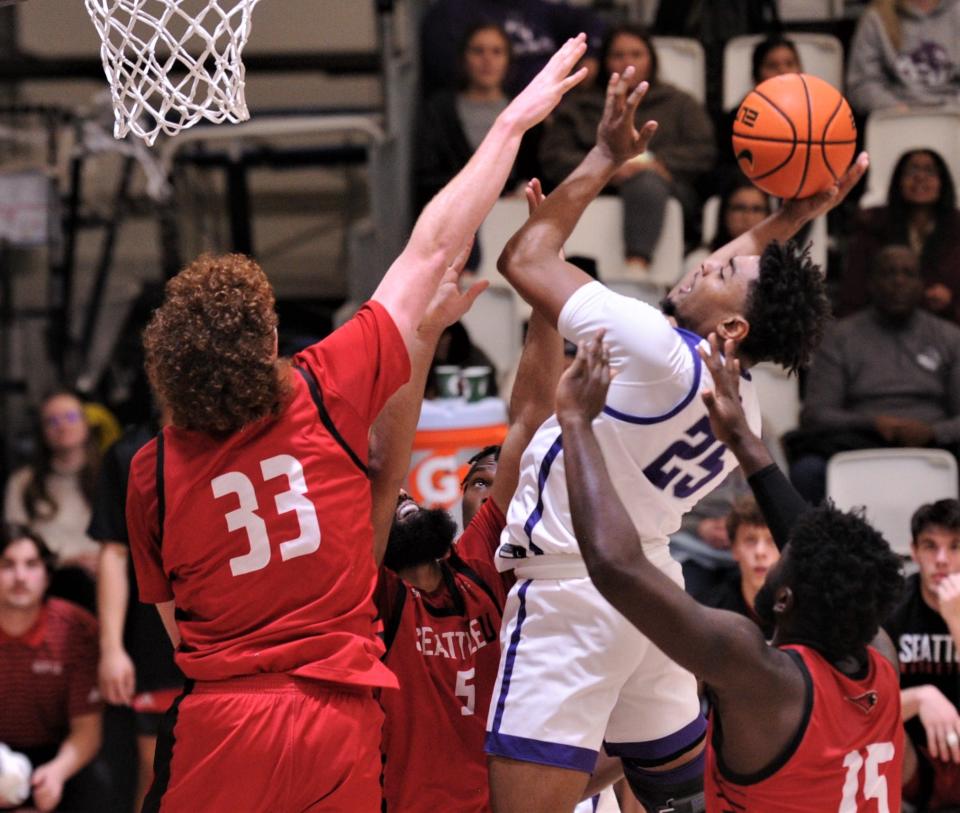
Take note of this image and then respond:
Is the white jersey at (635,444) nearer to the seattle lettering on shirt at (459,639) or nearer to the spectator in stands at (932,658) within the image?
the seattle lettering on shirt at (459,639)

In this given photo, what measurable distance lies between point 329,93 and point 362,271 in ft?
8.42

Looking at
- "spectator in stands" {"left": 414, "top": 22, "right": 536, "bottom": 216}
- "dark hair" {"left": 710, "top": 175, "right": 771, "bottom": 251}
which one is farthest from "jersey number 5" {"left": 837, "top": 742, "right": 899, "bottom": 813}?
"spectator in stands" {"left": 414, "top": 22, "right": 536, "bottom": 216}

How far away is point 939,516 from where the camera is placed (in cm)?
526

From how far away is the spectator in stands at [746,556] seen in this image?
5371 mm

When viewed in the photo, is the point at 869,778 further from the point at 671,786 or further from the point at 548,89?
the point at 548,89

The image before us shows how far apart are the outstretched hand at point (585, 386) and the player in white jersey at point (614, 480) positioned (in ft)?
0.91

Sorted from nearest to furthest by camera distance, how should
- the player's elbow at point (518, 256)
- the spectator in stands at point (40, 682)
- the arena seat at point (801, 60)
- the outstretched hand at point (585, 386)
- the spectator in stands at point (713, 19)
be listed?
the outstretched hand at point (585, 386) → the player's elbow at point (518, 256) → the spectator in stands at point (40, 682) → the arena seat at point (801, 60) → the spectator in stands at point (713, 19)

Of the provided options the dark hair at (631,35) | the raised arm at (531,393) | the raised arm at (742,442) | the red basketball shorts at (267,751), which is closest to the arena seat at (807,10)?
the dark hair at (631,35)

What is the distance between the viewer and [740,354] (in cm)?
343

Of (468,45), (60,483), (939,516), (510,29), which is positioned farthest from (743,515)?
(510,29)

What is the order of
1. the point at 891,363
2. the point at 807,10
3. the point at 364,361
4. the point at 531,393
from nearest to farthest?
the point at 364,361 < the point at 531,393 < the point at 891,363 < the point at 807,10

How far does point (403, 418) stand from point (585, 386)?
0.62 meters

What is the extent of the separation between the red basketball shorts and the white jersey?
58cm

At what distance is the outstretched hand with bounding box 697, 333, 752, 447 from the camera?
326cm
